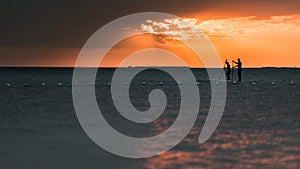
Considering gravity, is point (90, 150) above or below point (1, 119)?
below

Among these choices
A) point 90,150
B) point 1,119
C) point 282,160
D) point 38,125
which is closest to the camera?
point 282,160

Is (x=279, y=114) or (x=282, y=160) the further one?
(x=279, y=114)

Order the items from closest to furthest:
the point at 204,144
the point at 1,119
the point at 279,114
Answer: the point at 204,144 → the point at 1,119 → the point at 279,114

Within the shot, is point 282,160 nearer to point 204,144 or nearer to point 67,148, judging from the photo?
point 204,144

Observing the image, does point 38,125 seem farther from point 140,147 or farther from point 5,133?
point 140,147

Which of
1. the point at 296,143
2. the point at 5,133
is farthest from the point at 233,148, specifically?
the point at 5,133

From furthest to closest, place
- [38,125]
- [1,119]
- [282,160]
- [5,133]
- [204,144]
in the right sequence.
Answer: [1,119]
[38,125]
[5,133]
[204,144]
[282,160]

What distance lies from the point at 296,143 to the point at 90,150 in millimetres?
7174

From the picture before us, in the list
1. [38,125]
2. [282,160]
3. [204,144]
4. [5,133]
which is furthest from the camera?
[38,125]

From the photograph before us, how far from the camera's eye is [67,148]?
51.7 feet

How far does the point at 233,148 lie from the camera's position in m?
16.0

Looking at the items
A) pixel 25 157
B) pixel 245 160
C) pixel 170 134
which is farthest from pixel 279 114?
pixel 25 157

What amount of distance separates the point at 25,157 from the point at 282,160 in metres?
7.45

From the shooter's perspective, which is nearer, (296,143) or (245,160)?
(245,160)
